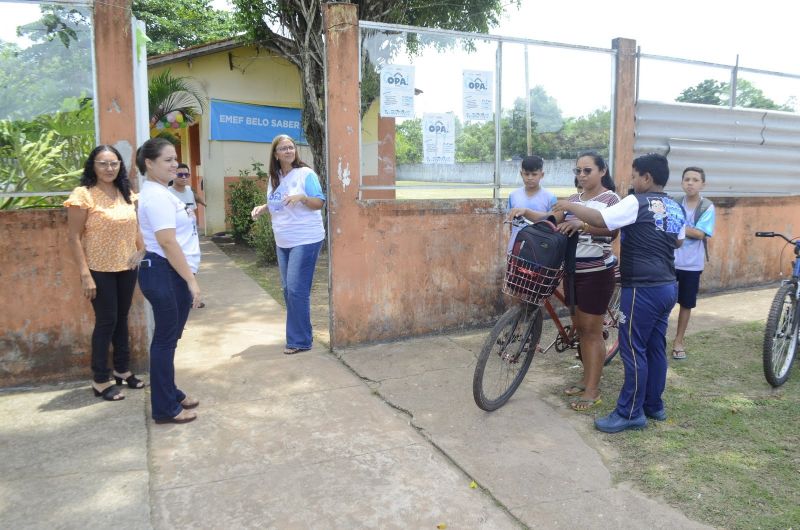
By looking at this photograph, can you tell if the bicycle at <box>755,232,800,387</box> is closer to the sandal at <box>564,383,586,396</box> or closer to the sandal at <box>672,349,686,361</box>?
the sandal at <box>672,349,686,361</box>

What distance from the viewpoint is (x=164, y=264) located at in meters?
3.62

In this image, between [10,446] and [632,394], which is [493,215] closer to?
[632,394]

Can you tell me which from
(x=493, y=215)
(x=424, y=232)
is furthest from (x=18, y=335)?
(x=493, y=215)

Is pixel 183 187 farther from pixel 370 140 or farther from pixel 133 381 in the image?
pixel 133 381

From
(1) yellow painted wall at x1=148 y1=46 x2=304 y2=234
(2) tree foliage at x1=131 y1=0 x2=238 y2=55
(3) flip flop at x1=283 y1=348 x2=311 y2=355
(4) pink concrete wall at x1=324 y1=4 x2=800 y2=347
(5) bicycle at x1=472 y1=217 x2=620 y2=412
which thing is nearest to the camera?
(5) bicycle at x1=472 y1=217 x2=620 y2=412

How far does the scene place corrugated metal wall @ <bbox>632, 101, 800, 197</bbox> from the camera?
277 inches

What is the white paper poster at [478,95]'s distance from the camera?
581 cm

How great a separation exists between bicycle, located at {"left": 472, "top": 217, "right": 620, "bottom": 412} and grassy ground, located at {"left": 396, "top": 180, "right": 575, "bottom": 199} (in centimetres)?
170

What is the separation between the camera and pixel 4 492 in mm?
3045

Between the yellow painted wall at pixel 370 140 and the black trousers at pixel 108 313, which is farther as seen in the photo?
the yellow painted wall at pixel 370 140

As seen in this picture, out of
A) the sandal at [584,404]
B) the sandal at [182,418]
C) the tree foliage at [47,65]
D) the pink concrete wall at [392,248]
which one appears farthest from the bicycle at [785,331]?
the tree foliage at [47,65]

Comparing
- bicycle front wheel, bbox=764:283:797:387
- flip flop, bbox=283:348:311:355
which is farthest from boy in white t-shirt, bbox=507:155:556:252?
flip flop, bbox=283:348:311:355

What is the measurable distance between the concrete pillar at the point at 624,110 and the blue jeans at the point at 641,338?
3.20m

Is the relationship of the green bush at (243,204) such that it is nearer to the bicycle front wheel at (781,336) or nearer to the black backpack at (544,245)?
the black backpack at (544,245)
